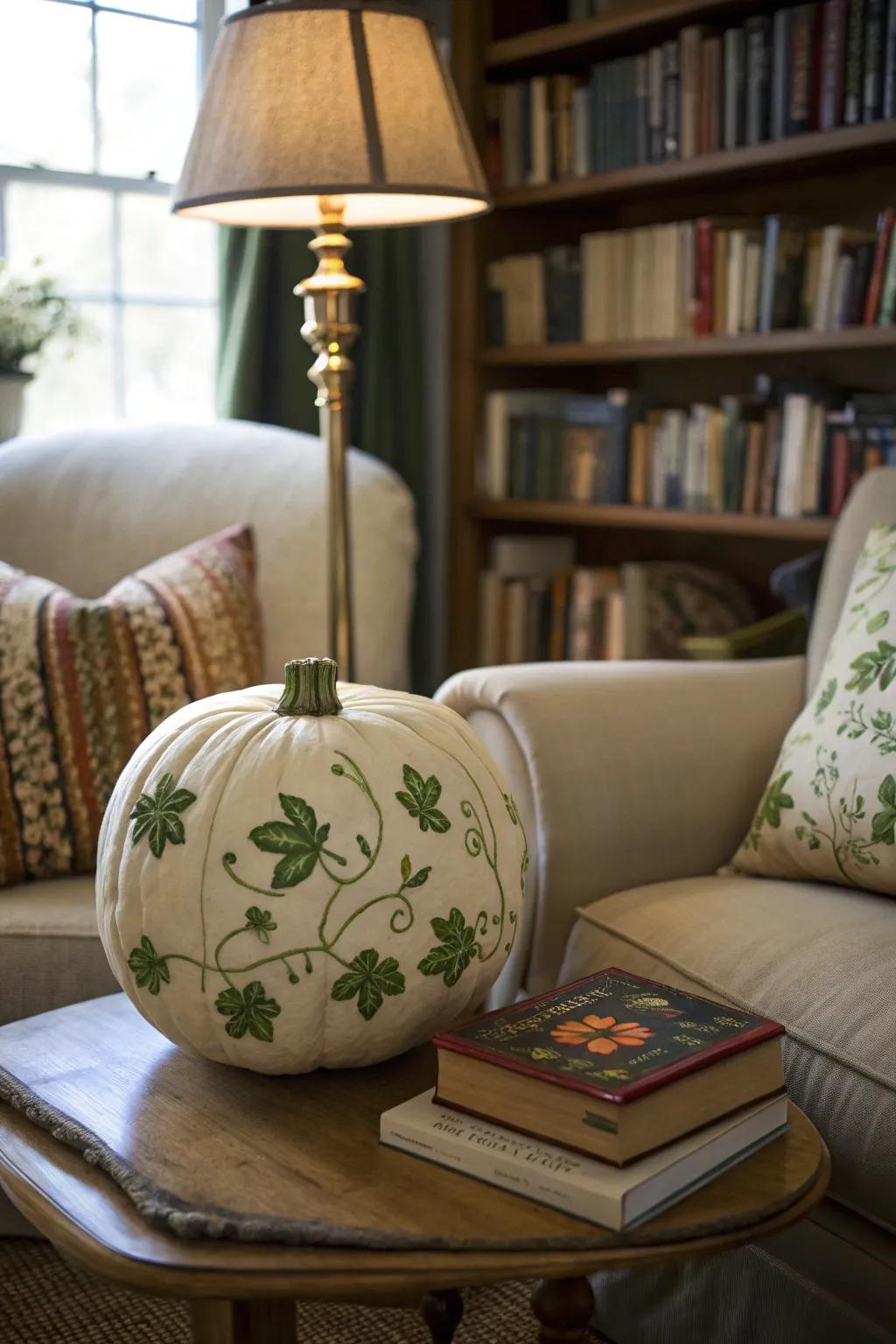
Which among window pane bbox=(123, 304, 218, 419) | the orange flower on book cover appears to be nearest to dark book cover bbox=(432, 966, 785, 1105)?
the orange flower on book cover

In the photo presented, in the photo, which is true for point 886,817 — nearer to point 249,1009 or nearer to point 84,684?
point 249,1009

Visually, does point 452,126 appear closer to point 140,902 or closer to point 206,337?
point 140,902

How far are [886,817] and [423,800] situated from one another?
0.61m

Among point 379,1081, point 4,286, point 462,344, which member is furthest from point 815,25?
point 379,1081

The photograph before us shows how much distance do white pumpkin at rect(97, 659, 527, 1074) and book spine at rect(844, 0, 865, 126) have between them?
1697 millimetres

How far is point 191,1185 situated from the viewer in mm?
807

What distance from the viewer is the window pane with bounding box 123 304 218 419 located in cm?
280

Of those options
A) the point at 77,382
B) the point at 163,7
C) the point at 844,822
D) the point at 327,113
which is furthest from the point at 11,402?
the point at 844,822

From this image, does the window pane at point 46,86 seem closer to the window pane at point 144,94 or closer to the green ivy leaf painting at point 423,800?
the window pane at point 144,94

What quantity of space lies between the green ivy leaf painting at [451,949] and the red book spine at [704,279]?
1.84 metres

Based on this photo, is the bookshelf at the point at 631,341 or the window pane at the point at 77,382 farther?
the window pane at the point at 77,382

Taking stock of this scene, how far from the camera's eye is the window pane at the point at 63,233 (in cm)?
260

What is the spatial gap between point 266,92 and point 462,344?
4.58 ft

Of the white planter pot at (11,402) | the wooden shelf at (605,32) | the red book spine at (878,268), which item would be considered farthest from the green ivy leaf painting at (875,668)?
the white planter pot at (11,402)
